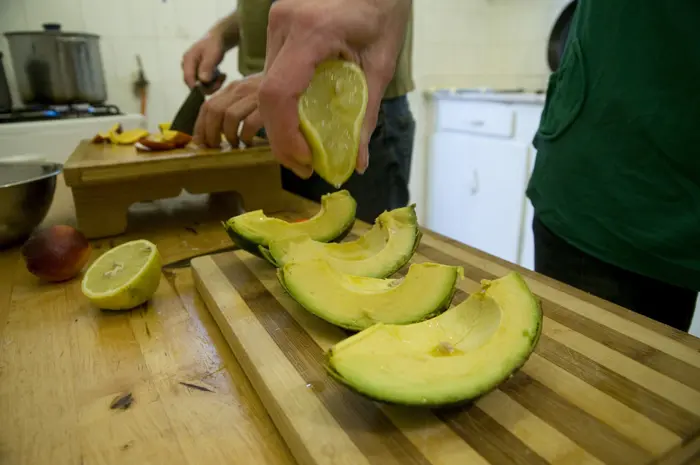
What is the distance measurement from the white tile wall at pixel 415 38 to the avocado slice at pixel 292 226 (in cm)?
148

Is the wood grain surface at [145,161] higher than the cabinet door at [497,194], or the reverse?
the wood grain surface at [145,161]

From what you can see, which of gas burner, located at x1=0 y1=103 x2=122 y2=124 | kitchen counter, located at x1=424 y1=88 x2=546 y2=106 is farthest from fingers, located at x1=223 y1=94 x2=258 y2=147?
kitchen counter, located at x1=424 y1=88 x2=546 y2=106

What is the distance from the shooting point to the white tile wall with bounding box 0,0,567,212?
187 centimetres

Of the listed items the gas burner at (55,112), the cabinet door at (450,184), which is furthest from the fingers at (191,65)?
the cabinet door at (450,184)

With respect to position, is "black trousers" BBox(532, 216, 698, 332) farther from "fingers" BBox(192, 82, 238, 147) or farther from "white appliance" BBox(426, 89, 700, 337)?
"white appliance" BBox(426, 89, 700, 337)

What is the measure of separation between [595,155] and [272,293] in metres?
0.51

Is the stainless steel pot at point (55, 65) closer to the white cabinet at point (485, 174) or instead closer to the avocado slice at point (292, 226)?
the avocado slice at point (292, 226)

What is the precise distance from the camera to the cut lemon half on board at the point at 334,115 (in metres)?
0.62

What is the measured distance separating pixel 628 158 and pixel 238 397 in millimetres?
608

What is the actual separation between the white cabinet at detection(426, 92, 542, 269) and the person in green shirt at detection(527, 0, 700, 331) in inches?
50.5

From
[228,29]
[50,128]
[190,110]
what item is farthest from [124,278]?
[50,128]

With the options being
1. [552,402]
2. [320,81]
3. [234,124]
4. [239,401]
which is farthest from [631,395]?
[234,124]

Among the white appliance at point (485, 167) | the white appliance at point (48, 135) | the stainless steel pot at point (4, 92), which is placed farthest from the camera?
the white appliance at point (485, 167)

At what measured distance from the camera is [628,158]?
2.39 feet
